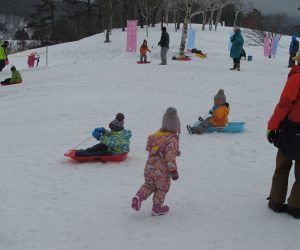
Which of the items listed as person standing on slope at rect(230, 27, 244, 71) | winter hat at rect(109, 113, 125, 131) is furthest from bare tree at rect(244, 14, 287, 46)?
winter hat at rect(109, 113, 125, 131)

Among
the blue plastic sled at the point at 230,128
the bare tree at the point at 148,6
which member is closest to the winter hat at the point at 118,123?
the blue plastic sled at the point at 230,128

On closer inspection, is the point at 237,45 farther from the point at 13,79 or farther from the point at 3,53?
the point at 3,53

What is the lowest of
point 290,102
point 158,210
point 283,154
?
point 158,210

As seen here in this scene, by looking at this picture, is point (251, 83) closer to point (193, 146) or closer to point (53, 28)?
point (193, 146)

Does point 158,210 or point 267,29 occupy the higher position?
point 267,29

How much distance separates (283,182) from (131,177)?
249cm

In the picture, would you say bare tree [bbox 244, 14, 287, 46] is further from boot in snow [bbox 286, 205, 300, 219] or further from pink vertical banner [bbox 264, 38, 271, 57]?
boot in snow [bbox 286, 205, 300, 219]

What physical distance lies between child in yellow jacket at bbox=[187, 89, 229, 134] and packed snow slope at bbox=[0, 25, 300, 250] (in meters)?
0.30

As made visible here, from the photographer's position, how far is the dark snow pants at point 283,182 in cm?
470

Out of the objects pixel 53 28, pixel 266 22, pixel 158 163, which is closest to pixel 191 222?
pixel 158 163

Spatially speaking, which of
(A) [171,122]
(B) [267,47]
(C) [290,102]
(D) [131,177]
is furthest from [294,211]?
(B) [267,47]

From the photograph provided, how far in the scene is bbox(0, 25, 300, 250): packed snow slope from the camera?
14.9ft

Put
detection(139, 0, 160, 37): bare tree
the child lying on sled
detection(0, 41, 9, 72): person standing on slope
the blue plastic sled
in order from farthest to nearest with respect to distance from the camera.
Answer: detection(139, 0, 160, 37): bare tree, detection(0, 41, 9, 72): person standing on slope, the blue plastic sled, the child lying on sled

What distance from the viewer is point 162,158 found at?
4785 millimetres
